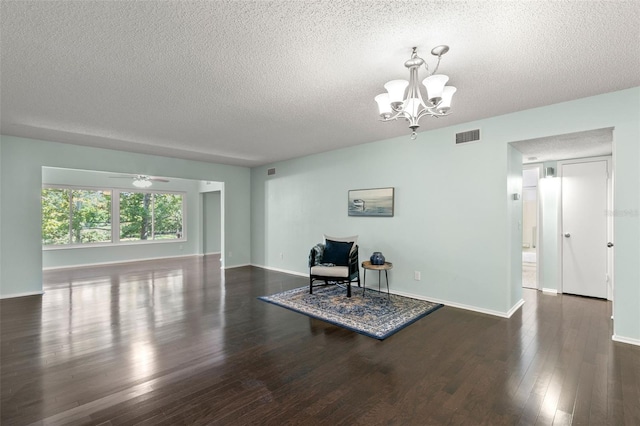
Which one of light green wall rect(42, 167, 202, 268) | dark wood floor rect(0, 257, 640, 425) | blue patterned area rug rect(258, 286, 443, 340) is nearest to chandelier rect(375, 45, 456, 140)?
dark wood floor rect(0, 257, 640, 425)

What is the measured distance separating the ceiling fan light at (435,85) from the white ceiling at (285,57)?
210mm

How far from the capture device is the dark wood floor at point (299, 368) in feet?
6.50

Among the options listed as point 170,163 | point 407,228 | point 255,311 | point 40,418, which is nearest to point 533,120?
point 407,228

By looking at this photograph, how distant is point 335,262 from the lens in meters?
4.96

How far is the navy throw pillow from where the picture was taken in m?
4.90

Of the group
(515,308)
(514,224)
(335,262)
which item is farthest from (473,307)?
(335,262)

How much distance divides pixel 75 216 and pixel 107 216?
0.67 m

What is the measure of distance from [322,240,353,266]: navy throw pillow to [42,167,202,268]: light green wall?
6.17m

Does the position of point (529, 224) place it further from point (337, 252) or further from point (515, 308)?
point (337, 252)

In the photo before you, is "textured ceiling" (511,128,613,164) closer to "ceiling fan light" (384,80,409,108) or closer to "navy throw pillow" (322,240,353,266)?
"ceiling fan light" (384,80,409,108)

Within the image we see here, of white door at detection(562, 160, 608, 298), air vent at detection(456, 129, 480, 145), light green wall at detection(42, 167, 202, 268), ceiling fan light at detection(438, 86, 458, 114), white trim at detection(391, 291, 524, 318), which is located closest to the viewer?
ceiling fan light at detection(438, 86, 458, 114)

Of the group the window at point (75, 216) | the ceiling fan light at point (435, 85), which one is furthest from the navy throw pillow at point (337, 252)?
the window at point (75, 216)

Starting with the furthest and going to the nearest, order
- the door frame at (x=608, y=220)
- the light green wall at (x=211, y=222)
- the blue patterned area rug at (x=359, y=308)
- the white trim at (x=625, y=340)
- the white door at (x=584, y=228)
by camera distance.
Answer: the light green wall at (x=211, y=222)
the white door at (x=584, y=228)
the door frame at (x=608, y=220)
the blue patterned area rug at (x=359, y=308)
the white trim at (x=625, y=340)

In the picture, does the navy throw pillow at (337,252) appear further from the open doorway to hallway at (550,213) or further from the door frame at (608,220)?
the door frame at (608,220)
